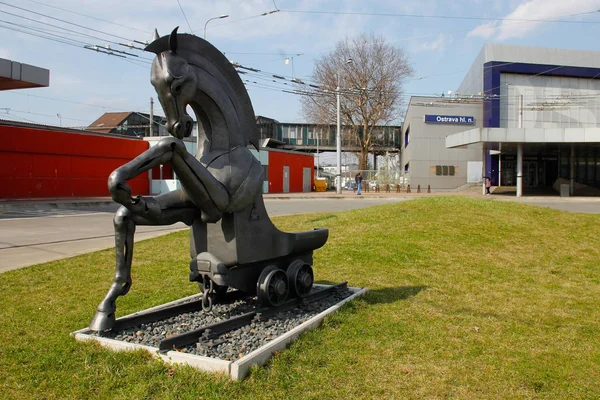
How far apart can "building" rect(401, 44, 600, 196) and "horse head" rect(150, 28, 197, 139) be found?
133ft

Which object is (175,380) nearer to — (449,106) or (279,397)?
(279,397)

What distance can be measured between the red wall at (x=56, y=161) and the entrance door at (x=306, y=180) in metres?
15.9

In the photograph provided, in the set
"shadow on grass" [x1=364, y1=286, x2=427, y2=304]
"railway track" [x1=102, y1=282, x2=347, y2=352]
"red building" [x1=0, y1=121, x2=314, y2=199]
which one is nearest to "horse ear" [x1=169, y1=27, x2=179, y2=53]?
"railway track" [x1=102, y1=282, x2=347, y2=352]

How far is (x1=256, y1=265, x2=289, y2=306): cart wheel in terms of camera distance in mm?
5289

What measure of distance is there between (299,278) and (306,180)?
130 ft

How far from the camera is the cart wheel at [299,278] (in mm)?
5773

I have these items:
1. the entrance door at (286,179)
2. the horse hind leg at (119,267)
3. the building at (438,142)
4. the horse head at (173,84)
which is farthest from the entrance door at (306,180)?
the horse hind leg at (119,267)

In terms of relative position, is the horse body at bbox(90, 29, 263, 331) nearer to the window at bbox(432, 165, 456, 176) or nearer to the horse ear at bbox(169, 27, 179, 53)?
the horse ear at bbox(169, 27, 179, 53)

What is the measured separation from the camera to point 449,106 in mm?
45125

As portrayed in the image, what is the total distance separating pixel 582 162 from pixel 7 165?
144ft

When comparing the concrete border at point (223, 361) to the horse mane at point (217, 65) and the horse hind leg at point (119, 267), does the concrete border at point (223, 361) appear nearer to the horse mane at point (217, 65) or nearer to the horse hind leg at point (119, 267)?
the horse hind leg at point (119, 267)

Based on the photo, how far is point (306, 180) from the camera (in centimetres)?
4528

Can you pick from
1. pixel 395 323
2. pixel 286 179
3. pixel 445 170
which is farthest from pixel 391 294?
pixel 445 170

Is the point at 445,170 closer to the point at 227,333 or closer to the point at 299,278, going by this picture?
the point at 299,278
